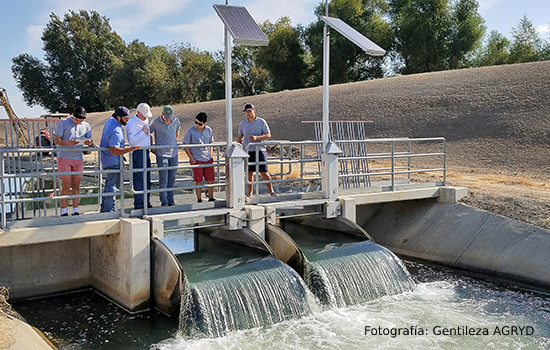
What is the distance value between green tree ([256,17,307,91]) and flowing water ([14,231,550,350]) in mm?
45319

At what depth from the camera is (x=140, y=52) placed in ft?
218

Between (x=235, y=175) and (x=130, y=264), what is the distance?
230 centimetres

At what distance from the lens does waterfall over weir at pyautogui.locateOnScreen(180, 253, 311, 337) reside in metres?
8.09

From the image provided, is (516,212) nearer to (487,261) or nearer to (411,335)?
(487,261)

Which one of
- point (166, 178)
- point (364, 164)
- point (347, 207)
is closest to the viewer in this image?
point (166, 178)

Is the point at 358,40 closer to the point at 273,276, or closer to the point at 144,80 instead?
the point at 273,276

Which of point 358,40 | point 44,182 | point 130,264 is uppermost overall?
point 358,40

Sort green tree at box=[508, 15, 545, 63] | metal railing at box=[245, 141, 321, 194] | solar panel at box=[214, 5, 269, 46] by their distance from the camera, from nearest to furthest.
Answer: solar panel at box=[214, 5, 269, 46] < metal railing at box=[245, 141, 321, 194] < green tree at box=[508, 15, 545, 63]

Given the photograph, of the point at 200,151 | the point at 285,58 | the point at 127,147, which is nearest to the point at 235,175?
the point at 200,151

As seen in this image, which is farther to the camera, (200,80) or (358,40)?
(200,80)

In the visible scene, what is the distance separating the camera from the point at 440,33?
47969 millimetres

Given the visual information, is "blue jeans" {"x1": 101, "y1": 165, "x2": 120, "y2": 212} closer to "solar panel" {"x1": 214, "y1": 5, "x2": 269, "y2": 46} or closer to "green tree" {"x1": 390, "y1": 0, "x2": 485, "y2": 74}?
"solar panel" {"x1": 214, "y1": 5, "x2": 269, "y2": 46}

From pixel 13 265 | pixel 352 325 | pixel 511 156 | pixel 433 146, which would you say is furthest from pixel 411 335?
pixel 433 146

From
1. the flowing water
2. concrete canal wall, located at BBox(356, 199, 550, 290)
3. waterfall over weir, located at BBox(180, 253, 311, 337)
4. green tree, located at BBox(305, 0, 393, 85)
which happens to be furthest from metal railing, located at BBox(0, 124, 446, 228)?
green tree, located at BBox(305, 0, 393, 85)
